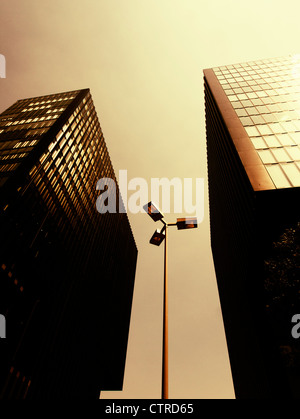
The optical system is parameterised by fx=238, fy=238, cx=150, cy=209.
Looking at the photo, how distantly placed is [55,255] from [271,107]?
4203cm

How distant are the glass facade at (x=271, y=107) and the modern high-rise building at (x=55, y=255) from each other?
3329cm

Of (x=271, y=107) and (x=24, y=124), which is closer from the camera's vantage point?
(x=271, y=107)

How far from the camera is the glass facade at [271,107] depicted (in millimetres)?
23031

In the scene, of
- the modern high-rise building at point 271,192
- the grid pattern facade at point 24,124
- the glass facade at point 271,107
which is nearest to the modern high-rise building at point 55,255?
the grid pattern facade at point 24,124

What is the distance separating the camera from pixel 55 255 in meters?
44.4

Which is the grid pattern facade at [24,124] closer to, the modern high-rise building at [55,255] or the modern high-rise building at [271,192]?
the modern high-rise building at [55,255]

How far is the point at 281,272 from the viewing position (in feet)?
56.1

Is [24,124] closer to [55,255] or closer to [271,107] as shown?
[55,255]

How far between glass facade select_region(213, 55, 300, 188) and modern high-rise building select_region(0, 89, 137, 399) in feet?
109

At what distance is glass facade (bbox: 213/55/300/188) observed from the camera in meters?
23.0

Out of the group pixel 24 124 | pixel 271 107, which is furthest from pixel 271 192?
pixel 24 124

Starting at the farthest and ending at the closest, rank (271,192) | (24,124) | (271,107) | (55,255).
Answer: (24,124)
(55,255)
(271,107)
(271,192)
